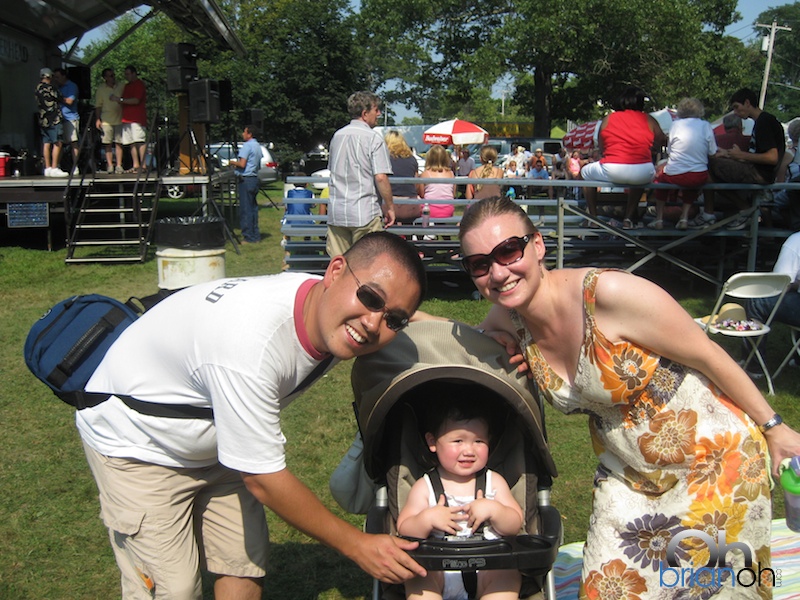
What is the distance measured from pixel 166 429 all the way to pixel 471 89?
3651cm

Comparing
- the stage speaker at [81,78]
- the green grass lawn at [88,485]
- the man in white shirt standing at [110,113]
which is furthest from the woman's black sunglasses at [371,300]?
the stage speaker at [81,78]

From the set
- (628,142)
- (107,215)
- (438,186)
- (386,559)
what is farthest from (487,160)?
(386,559)

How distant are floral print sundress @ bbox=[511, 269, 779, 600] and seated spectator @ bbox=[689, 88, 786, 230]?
24.1ft

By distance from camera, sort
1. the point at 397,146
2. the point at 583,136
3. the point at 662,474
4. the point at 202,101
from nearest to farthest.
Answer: the point at 662,474 → the point at 397,146 → the point at 202,101 → the point at 583,136

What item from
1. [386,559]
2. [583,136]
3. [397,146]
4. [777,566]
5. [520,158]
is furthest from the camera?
[520,158]

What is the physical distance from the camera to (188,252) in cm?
712

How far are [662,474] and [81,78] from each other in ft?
64.2

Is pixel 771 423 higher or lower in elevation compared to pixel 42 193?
lower

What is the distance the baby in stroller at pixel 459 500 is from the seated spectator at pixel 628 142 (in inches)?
264

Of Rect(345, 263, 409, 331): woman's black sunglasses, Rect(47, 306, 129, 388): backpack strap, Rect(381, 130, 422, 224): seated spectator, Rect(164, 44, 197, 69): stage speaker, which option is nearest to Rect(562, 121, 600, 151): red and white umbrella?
Rect(381, 130, 422, 224): seated spectator

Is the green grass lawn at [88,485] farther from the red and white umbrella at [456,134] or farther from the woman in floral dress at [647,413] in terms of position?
the red and white umbrella at [456,134]

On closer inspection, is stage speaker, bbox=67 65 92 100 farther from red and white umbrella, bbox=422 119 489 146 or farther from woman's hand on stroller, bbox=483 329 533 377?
woman's hand on stroller, bbox=483 329 533 377

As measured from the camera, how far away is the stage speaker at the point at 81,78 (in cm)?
1873
